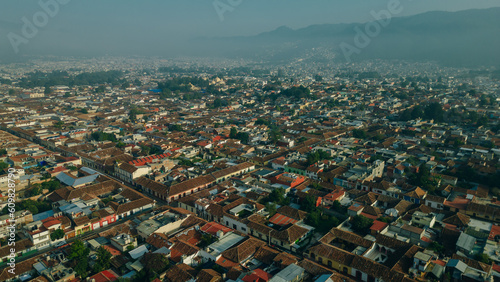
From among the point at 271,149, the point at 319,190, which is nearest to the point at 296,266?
the point at 319,190

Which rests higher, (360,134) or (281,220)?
(281,220)

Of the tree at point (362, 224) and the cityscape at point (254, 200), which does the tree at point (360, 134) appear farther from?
the tree at point (362, 224)

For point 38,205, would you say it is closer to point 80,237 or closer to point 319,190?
point 80,237

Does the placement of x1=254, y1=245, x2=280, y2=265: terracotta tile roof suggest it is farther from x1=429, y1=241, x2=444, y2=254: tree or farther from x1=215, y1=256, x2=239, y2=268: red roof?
Result: x1=429, y1=241, x2=444, y2=254: tree

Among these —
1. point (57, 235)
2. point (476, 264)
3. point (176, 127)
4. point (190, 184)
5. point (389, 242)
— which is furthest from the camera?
point (176, 127)

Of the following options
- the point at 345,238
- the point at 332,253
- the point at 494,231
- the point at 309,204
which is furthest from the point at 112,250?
the point at 494,231

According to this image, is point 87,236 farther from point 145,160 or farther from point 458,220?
point 458,220

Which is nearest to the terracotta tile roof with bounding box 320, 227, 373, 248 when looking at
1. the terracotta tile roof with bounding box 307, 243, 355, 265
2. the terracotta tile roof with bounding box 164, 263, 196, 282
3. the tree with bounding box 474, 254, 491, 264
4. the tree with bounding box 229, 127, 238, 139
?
the terracotta tile roof with bounding box 307, 243, 355, 265
